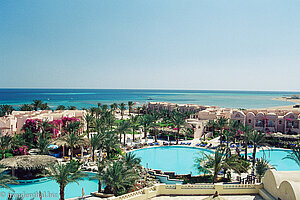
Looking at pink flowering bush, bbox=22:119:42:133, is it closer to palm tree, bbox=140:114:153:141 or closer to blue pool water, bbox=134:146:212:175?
blue pool water, bbox=134:146:212:175

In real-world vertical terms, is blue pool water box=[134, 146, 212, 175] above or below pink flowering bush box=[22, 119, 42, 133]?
below

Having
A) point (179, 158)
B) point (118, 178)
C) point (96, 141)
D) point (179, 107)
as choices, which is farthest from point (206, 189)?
point (179, 107)

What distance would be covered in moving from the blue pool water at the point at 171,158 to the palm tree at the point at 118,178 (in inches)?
276

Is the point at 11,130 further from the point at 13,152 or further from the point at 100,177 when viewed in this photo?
the point at 100,177

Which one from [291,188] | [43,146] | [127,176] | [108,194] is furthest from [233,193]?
[43,146]

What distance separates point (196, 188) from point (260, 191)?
4.03 meters

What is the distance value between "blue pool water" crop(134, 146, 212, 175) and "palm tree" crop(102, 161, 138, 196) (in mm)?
7011

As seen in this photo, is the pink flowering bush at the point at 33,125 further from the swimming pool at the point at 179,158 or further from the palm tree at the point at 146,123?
the palm tree at the point at 146,123

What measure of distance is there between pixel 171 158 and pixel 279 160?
13685mm

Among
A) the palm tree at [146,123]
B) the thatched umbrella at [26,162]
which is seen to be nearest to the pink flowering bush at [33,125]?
the thatched umbrella at [26,162]

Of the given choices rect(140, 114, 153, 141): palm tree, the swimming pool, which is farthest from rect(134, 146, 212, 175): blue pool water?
rect(140, 114, 153, 141): palm tree

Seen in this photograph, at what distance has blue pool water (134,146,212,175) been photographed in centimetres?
2562

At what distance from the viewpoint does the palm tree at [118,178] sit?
16031 millimetres

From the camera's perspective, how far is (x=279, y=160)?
2889 cm
